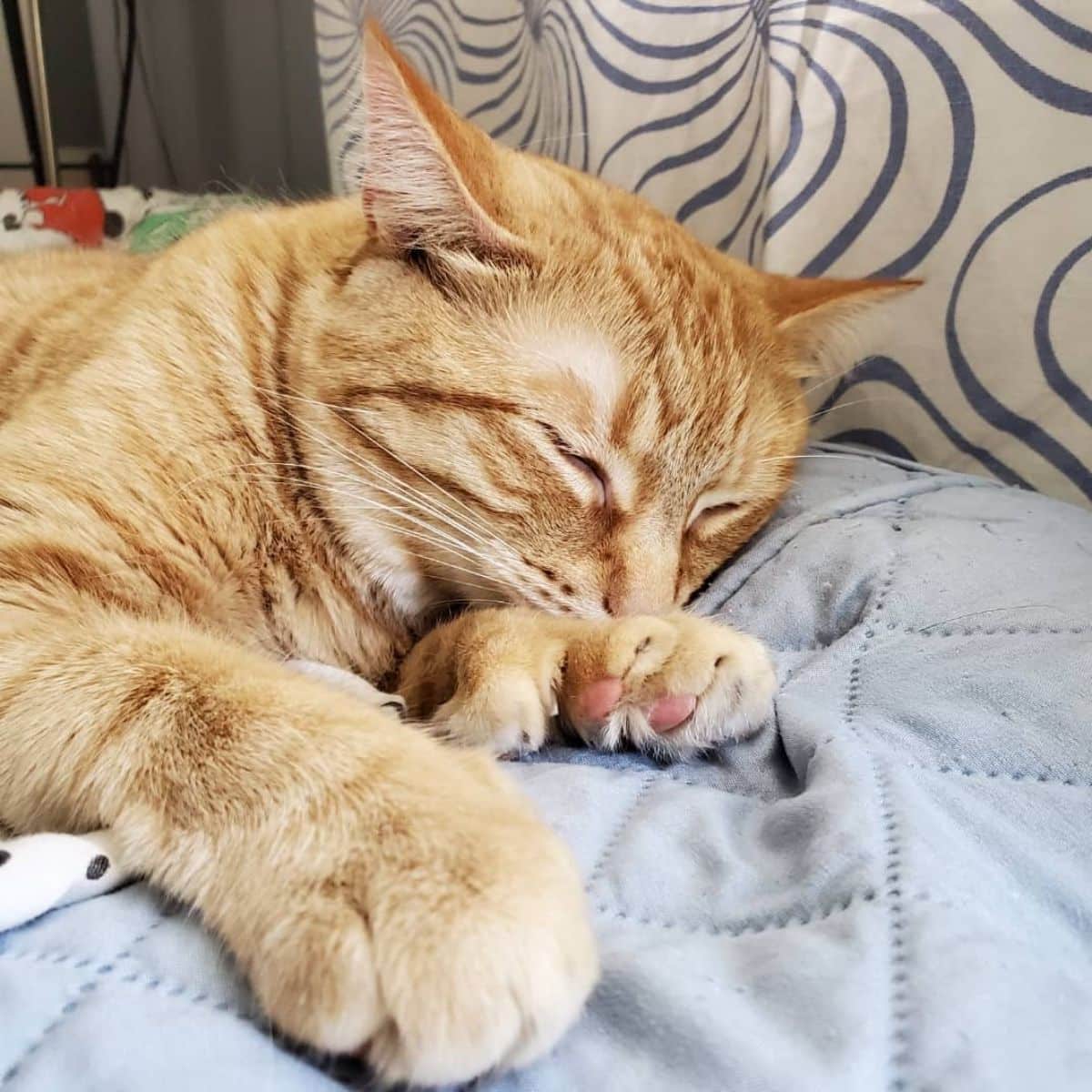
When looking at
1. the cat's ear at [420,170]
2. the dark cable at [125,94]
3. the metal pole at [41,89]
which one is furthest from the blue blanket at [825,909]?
the dark cable at [125,94]

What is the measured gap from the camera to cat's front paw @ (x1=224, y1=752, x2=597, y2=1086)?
1.41 feet

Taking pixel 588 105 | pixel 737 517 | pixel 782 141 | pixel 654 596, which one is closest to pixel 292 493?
pixel 654 596

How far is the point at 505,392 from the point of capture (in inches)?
34.9

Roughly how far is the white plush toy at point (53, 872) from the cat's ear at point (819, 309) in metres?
0.88

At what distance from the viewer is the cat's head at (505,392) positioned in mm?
886

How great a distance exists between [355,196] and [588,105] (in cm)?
81

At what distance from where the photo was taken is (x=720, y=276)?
1.11 meters

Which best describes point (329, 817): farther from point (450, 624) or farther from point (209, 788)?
point (450, 624)

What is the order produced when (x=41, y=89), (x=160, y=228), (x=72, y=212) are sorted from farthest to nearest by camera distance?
(x=41, y=89), (x=72, y=212), (x=160, y=228)

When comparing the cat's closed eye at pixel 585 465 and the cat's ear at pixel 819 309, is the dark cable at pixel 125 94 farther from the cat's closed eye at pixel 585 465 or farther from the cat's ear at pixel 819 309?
the cat's closed eye at pixel 585 465

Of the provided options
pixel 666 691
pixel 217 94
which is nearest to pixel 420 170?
pixel 666 691

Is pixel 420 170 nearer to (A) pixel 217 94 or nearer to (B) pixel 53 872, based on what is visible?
(B) pixel 53 872

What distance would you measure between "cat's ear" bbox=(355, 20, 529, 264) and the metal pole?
2570 millimetres

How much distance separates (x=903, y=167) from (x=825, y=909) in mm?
1084
